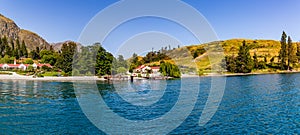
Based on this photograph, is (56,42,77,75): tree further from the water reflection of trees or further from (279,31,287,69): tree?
(279,31,287,69): tree

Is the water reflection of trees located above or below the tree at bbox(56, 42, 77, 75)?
below

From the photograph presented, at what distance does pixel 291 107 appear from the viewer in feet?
112

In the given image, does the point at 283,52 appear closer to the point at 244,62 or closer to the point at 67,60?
the point at 244,62

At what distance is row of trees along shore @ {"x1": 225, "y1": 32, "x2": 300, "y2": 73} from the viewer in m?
129

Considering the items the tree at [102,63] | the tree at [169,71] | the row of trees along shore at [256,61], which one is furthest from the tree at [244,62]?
the tree at [102,63]

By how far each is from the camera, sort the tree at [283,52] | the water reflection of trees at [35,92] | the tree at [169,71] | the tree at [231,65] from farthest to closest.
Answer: the tree at [283,52] → the tree at [231,65] → the tree at [169,71] → the water reflection of trees at [35,92]

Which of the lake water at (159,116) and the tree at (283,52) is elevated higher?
the tree at (283,52)

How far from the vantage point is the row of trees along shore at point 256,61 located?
424 ft

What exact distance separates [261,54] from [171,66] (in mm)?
86714

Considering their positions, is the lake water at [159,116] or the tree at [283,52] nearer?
the lake water at [159,116]

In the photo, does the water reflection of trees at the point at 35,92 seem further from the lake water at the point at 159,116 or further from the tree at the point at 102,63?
the tree at the point at 102,63

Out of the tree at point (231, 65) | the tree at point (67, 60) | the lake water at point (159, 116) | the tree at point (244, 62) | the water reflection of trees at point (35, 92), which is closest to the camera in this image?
the lake water at point (159, 116)

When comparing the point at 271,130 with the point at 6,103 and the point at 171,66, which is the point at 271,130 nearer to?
the point at 6,103

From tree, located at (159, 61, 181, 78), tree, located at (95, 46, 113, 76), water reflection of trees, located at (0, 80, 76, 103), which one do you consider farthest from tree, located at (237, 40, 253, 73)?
water reflection of trees, located at (0, 80, 76, 103)
